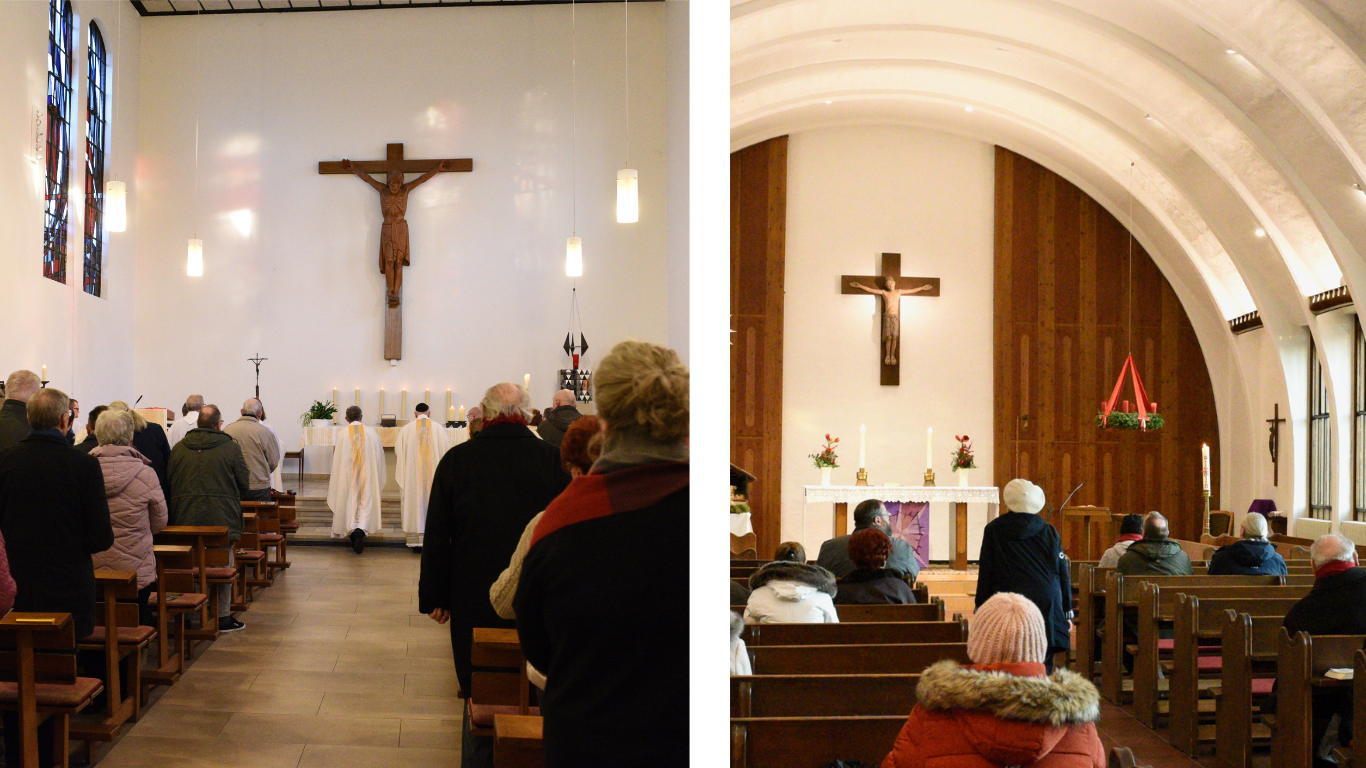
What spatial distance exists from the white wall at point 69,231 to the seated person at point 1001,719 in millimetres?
9068

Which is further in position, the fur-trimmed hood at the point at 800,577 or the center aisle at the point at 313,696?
the center aisle at the point at 313,696

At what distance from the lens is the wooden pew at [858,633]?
3797mm

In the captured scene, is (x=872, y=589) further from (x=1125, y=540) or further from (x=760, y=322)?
(x=760, y=322)

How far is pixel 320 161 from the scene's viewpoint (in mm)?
12234

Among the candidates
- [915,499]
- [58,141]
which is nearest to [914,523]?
[915,499]

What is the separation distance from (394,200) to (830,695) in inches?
397

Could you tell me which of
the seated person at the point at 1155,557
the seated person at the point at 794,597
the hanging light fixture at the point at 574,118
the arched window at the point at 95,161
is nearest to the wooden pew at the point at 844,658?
the seated person at the point at 794,597

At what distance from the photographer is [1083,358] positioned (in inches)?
508

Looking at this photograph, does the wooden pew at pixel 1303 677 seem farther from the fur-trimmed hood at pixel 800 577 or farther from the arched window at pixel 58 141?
the arched window at pixel 58 141

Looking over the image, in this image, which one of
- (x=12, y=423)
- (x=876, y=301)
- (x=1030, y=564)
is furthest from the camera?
(x=876, y=301)

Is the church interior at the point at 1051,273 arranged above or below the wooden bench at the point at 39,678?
above

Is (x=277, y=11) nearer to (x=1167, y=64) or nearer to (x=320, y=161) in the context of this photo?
(x=320, y=161)

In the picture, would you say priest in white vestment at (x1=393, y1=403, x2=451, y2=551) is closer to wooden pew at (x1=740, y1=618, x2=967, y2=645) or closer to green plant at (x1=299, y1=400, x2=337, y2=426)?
green plant at (x1=299, y1=400, x2=337, y2=426)

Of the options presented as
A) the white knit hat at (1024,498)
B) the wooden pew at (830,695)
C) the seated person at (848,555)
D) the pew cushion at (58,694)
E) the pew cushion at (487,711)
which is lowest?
the pew cushion at (58,694)
